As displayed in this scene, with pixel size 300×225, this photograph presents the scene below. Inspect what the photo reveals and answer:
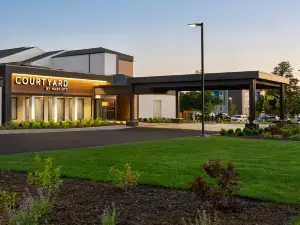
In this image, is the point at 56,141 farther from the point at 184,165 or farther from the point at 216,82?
the point at 216,82

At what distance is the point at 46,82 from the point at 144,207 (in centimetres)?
3252

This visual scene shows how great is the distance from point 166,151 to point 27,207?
9426 mm

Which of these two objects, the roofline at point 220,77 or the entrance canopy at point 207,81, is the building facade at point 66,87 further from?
the roofline at point 220,77

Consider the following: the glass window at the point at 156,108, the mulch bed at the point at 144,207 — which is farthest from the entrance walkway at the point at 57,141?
the glass window at the point at 156,108

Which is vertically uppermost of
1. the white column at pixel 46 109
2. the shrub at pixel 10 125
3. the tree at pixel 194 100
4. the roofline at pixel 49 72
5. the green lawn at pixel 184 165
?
the roofline at pixel 49 72

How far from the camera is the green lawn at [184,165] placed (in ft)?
26.4

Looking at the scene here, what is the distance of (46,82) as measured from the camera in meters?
36.9

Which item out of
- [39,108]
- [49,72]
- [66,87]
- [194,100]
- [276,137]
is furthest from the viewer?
[194,100]

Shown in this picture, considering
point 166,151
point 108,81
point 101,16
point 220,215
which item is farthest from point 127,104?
point 220,215

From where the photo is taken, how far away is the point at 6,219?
5.34 m

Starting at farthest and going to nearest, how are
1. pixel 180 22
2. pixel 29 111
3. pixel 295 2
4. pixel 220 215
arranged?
pixel 29 111
pixel 180 22
pixel 295 2
pixel 220 215

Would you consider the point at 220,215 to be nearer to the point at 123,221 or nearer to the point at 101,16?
the point at 123,221

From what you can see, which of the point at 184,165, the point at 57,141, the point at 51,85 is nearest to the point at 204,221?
the point at 184,165

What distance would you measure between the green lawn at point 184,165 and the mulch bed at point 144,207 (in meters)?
0.74
